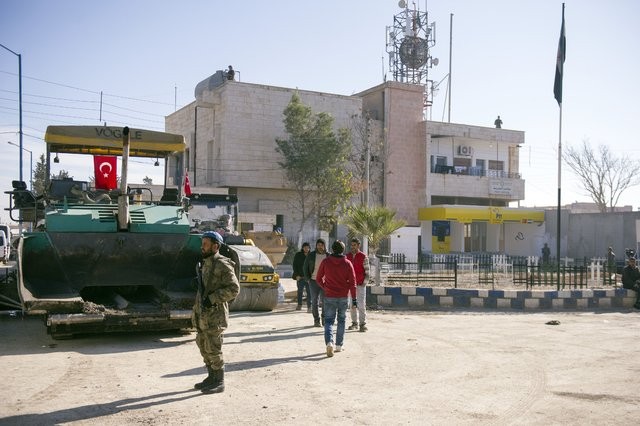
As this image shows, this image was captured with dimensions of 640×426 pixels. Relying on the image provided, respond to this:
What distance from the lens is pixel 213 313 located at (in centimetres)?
679

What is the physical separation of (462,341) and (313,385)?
4.08 meters

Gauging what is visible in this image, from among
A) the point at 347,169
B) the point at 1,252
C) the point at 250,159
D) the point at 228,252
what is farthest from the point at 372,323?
the point at 347,169

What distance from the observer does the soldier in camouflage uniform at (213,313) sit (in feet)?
22.1

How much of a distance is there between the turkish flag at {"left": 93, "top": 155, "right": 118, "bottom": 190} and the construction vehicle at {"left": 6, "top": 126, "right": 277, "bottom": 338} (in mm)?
166

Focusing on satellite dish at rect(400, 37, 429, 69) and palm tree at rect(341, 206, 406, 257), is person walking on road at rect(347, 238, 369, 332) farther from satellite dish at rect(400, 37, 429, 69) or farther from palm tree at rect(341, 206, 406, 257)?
satellite dish at rect(400, 37, 429, 69)

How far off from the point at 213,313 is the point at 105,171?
582 cm

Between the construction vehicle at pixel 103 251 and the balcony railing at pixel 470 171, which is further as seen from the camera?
the balcony railing at pixel 470 171

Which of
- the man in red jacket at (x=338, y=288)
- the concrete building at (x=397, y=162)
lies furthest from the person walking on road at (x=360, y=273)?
the concrete building at (x=397, y=162)

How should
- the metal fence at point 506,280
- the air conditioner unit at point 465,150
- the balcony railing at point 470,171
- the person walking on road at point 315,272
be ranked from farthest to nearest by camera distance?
the air conditioner unit at point 465,150
the balcony railing at point 470,171
the metal fence at point 506,280
the person walking on road at point 315,272

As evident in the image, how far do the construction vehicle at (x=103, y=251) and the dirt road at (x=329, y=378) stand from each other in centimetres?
51

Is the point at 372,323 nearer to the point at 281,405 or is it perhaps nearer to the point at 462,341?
the point at 462,341

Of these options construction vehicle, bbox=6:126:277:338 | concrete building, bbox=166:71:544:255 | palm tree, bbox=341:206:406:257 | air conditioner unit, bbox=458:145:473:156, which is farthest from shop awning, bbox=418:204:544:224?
construction vehicle, bbox=6:126:277:338

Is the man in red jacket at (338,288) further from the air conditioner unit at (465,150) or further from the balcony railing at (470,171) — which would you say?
the air conditioner unit at (465,150)

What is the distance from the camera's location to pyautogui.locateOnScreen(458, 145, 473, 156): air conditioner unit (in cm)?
4562
